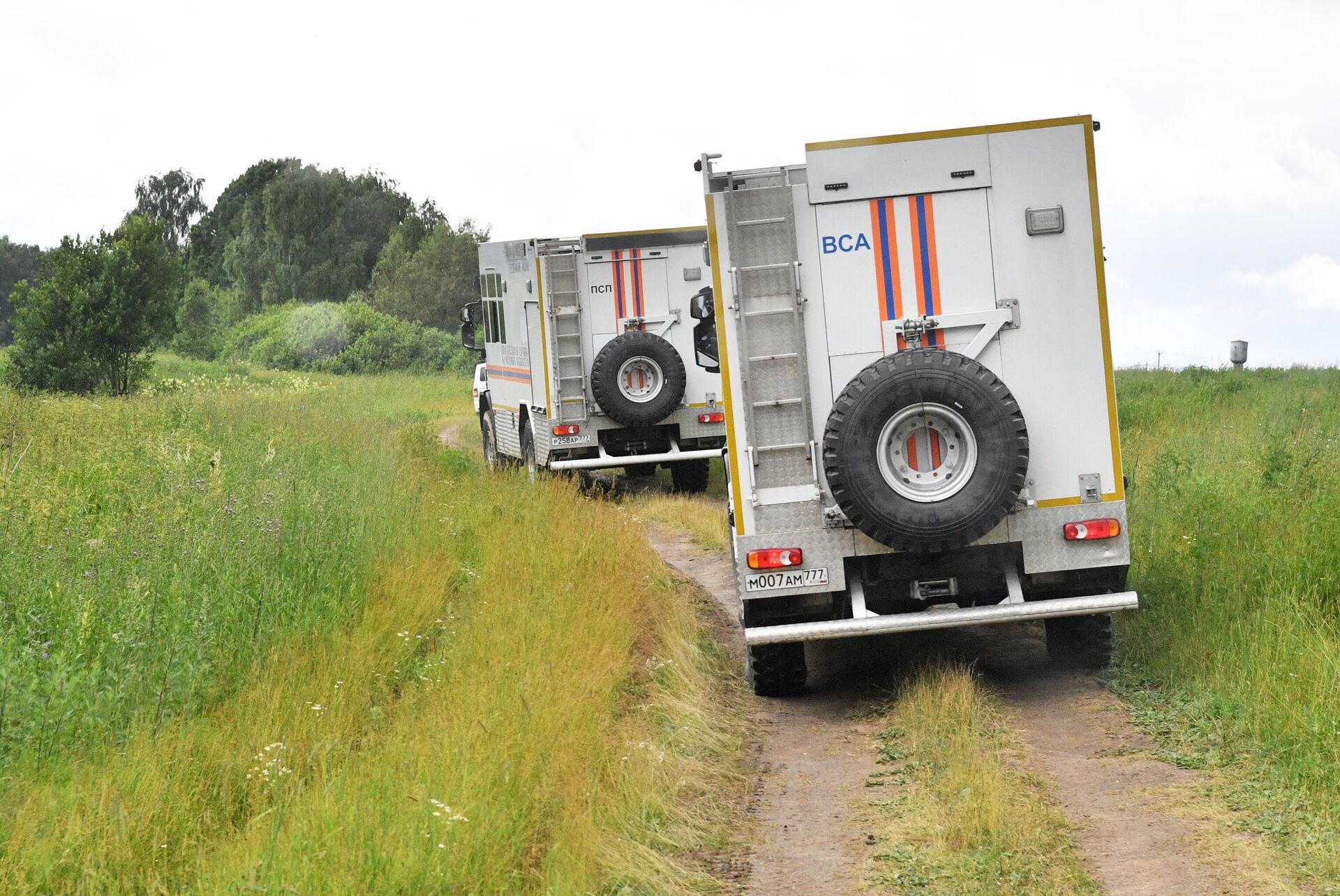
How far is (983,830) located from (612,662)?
269 cm

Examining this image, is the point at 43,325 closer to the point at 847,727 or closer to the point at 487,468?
the point at 487,468

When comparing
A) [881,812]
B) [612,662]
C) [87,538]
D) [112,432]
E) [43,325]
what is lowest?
[881,812]

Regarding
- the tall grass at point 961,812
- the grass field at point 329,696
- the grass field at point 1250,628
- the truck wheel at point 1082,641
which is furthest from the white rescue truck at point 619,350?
the tall grass at point 961,812

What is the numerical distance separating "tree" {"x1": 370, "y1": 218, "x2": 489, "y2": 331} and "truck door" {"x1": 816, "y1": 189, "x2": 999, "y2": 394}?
60.0 m

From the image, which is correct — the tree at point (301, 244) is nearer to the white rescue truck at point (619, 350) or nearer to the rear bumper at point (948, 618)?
the white rescue truck at point (619, 350)

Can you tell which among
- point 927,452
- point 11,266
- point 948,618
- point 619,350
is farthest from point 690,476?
point 11,266

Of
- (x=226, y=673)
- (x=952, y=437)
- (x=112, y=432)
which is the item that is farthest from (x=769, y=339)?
(x=112, y=432)

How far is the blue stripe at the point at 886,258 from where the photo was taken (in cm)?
742

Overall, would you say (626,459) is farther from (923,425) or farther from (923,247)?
(923,425)

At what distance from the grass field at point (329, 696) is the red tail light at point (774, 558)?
810mm

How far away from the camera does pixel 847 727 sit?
735 cm

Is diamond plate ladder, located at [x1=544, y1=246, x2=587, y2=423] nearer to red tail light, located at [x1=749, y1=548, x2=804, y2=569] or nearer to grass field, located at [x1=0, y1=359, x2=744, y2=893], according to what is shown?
grass field, located at [x1=0, y1=359, x2=744, y2=893]

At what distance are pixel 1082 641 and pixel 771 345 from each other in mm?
2587

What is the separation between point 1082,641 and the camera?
8.01m
